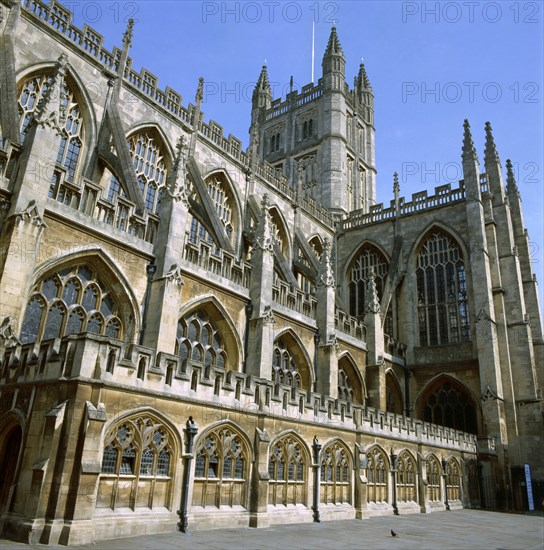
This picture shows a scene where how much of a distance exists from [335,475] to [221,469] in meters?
4.38

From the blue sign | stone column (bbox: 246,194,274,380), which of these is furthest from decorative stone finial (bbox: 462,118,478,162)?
the blue sign

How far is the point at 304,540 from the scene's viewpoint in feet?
31.0

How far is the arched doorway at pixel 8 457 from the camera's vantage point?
9.01 m

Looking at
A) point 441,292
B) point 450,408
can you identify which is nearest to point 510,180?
point 441,292

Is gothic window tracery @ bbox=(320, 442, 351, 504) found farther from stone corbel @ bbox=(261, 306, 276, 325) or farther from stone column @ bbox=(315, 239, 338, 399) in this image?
stone column @ bbox=(315, 239, 338, 399)

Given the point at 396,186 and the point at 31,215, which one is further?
the point at 396,186

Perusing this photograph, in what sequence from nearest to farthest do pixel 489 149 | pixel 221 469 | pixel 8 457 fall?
pixel 8 457 → pixel 221 469 → pixel 489 149

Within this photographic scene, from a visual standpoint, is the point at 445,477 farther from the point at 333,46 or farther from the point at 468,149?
the point at 333,46

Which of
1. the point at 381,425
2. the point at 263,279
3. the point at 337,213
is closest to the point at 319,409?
the point at 381,425

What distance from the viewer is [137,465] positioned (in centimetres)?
941

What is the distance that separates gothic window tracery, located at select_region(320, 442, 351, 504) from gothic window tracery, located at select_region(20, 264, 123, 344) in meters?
6.64

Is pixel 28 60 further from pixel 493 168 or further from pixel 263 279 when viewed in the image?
pixel 493 168

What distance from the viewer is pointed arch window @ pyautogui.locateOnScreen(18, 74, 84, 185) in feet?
55.0

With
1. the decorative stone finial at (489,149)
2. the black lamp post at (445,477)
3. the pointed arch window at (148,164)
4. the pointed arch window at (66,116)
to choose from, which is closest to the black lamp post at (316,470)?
the black lamp post at (445,477)
